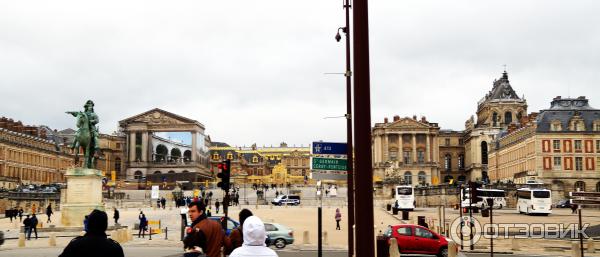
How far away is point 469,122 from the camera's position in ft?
584

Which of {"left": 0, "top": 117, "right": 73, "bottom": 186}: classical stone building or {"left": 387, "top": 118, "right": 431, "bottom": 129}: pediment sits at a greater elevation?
{"left": 387, "top": 118, "right": 431, "bottom": 129}: pediment

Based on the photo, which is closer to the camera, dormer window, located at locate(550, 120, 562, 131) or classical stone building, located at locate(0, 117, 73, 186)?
dormer window, located at locate(550, 120, 562, 131)

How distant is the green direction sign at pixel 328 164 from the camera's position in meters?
16.1

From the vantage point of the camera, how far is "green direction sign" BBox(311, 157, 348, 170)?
16.1 meters

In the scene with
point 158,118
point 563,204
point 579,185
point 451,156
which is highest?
point 158,118

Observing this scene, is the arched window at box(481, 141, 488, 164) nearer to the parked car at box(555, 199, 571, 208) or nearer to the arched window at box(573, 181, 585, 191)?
the arched window at box(573, 181, 585, 191)

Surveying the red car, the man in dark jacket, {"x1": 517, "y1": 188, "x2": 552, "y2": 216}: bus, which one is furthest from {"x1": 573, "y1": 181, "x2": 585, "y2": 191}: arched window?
the man in dark jacket

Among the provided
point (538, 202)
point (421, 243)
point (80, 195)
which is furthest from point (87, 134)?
point (538, 202)

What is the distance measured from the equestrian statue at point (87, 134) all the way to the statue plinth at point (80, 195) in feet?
7.04

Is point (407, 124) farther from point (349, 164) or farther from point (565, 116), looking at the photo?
point (349, 164)

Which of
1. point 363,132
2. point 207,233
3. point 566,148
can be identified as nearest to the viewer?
point 363,132

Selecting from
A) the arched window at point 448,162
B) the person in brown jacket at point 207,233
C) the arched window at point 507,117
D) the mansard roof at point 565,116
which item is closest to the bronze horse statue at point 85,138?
the person in brown jacket at point 207,233

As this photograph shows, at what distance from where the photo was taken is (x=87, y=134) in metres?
43.4

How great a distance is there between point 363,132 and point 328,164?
789 centimetres
